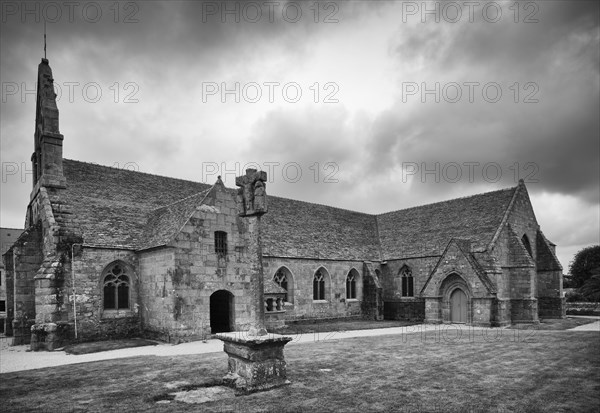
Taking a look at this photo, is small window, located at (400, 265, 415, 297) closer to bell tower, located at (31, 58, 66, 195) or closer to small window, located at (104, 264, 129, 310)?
small window, located at (104, 264, 129, 310)

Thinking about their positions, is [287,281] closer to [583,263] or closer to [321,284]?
[321,284]

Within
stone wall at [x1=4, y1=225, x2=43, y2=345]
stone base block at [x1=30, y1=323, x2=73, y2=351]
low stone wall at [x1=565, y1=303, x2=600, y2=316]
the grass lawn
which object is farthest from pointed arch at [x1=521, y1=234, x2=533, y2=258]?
stone wall at [x1=4, y1=225, x2=43, y2=345]

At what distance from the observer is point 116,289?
65.5 ft

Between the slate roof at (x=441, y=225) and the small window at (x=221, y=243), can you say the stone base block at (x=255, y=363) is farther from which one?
the slate roof at (x=441, y=225)

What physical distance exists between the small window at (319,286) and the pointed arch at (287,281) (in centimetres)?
211

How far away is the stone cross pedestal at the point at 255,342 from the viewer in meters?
9.60

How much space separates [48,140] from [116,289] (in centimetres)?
792

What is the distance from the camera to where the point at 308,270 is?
27.7 metres

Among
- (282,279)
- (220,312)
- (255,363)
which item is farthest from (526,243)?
(255,363)

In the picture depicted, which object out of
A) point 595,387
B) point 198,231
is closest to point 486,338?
point 595,387

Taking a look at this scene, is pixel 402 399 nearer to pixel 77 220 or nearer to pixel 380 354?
pixel 380 354

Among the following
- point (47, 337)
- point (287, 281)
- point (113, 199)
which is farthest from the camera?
point (287, 281)

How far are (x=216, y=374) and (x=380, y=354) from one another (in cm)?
587

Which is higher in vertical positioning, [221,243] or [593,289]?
[221,243]
